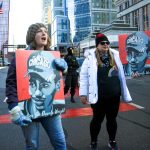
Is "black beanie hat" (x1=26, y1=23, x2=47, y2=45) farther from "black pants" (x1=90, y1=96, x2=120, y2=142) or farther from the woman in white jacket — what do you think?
"black pants" (x1=90, y1=96, x2=120, y2=142)

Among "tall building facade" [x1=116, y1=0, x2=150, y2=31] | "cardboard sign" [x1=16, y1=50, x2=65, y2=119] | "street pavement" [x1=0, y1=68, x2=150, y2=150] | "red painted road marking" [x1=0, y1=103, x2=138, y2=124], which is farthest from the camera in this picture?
"tall building facade" [x1=116, y1=0, x2=150, y2=31]

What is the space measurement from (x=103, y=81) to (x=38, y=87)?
156 centimetres

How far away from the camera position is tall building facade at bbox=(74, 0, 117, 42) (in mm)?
119625

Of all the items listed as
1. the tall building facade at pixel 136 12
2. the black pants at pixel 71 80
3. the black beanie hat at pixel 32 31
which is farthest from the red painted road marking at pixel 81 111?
the tall building facade at pixel 136 12

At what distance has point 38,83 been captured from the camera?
360 centimetres

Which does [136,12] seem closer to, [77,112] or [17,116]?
[77,112]

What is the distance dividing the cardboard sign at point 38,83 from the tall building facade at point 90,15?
115 metres

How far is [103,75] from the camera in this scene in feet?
16.4

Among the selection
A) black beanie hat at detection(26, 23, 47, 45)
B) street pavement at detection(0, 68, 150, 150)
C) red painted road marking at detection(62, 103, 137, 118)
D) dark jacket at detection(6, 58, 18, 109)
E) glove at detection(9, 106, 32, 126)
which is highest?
black beanie hat at detection(26, 23, 47, 45)

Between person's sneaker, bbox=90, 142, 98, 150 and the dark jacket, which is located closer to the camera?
the dark jacket

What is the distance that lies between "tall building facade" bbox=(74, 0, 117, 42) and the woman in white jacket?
113 meters

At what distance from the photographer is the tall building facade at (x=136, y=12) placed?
281 feet

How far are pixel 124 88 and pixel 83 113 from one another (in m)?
4.16

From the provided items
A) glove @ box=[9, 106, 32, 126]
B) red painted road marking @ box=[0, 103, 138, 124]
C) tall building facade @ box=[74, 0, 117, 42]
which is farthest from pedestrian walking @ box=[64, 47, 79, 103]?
tall building facade @ box=[74, 0, 117, 42]
